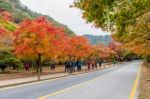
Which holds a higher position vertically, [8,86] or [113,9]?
[113,9]

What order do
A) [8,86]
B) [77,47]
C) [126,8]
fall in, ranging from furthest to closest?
[77,47]
[8,86]
[126,8]

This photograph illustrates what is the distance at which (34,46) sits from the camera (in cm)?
4028

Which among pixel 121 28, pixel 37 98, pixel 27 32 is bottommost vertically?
pixel 37 98

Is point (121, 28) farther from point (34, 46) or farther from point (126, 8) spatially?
point (34, 46)

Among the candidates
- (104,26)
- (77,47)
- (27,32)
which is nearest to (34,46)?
(27,32)

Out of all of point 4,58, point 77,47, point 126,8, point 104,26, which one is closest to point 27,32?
point 4,58

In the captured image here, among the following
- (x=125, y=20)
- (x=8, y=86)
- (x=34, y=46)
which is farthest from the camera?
(x=34, y=46)

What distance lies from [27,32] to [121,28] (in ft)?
82.2

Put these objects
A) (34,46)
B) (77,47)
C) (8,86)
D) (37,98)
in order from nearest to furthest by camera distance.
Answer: (37,98) < (8,86) < (34,46) < (77,47)

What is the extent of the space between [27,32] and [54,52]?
362cm

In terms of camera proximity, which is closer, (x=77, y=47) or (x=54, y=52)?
(x=54, y=52)

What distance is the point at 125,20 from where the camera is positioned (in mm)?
15375

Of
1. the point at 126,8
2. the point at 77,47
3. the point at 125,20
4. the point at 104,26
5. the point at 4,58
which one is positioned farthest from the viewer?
the point at 77,47

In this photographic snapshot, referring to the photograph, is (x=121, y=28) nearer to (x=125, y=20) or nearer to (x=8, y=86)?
(x=125, y=20)
